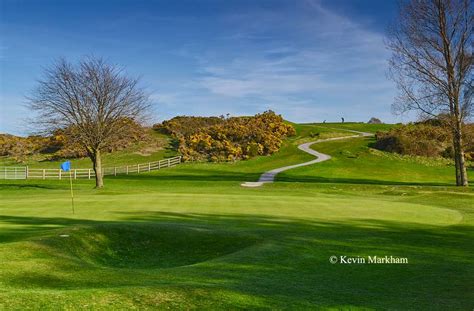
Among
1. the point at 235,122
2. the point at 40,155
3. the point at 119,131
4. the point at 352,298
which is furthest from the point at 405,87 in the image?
the point at 40,155

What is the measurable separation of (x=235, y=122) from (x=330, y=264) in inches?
2933

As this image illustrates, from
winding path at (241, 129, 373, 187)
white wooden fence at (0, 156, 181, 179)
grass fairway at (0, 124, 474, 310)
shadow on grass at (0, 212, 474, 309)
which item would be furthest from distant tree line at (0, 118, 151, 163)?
shadow on grass at (0, 212, 474, 309)

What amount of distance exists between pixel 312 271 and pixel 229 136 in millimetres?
66135

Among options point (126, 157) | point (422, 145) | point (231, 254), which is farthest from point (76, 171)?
point (231, 254)

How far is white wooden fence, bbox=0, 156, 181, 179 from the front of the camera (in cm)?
5028

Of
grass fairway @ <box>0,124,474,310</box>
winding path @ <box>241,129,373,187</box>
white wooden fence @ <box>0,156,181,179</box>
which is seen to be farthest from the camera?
white wooden fence @ <box>0,156,181,179</box>

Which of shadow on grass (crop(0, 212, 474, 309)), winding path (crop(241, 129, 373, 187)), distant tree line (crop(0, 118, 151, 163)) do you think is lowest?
shadow on grass (crop(0, 212, 474, 309))

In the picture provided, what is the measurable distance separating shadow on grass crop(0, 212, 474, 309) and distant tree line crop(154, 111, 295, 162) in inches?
2055

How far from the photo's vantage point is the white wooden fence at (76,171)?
50.3m

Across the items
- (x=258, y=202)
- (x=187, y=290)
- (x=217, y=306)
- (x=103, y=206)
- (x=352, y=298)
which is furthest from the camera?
(x=258, y=202)

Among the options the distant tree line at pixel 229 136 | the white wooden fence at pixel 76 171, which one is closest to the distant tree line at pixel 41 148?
the distant tree line at pixel 229 136

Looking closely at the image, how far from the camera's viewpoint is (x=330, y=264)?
1051 cm

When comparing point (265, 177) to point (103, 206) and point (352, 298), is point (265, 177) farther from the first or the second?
point (352, 298)

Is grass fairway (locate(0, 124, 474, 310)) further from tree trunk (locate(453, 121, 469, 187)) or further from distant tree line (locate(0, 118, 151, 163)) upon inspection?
distant tree line (locate(0, 118, 151, 163))
